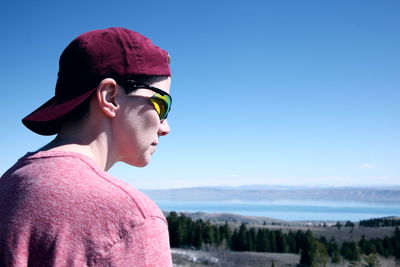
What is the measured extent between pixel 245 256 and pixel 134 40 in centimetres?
4133

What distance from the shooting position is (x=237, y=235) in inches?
1875

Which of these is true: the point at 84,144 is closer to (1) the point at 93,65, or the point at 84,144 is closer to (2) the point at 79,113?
(2) the point at 79,113

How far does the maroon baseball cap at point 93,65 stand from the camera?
55.2 inches

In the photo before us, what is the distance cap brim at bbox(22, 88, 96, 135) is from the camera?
4.51ft

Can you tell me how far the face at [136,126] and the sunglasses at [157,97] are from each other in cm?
1

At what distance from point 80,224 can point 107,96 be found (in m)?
0.48

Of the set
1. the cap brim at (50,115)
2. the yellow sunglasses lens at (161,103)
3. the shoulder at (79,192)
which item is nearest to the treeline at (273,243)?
the yellow sunglasses lens at (161,103)

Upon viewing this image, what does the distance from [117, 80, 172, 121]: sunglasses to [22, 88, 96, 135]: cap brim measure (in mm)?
122

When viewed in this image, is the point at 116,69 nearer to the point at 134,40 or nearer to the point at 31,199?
the point at 134,40

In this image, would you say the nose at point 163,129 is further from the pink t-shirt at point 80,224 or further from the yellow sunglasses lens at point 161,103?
the pink t-shirt at point 80,224

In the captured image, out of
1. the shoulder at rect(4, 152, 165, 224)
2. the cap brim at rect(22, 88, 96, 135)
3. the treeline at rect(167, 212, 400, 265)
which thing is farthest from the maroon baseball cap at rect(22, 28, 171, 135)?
the treeline at rect(167, 212, 400, 265)

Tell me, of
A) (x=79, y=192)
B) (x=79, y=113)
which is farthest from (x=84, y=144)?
(x=79, y=192)

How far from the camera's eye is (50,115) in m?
1.42

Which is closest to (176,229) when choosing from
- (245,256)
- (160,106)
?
(245,256)
